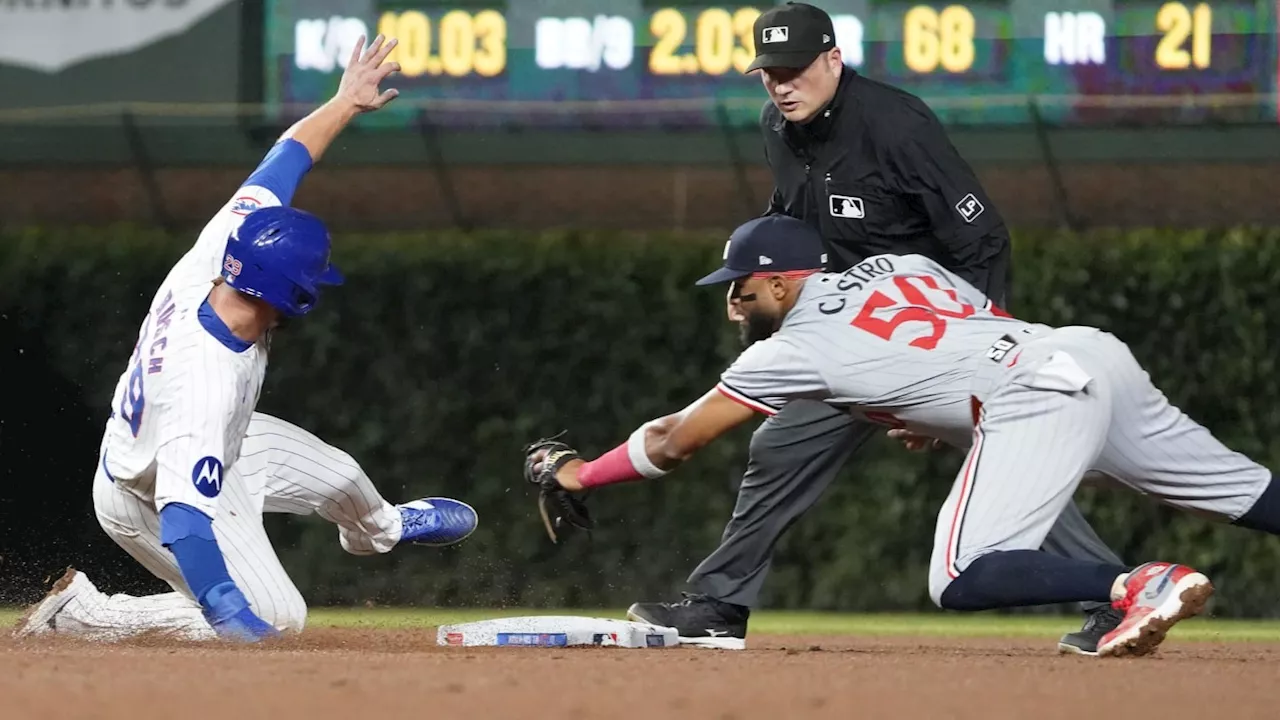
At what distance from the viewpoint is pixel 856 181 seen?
20.7 ft

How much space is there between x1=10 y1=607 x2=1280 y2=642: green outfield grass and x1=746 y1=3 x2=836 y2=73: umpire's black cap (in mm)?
2535

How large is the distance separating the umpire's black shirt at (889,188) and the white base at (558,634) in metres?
1.27

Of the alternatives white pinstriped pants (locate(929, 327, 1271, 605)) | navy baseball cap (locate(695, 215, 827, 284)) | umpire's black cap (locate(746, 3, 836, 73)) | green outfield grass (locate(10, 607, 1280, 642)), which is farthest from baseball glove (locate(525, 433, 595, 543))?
green outfield grass (locate(10, 607, 1280, 642))

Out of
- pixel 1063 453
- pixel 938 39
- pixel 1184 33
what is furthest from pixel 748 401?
pixel 1184 33

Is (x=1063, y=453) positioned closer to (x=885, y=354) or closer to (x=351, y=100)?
(x=885, y=354)

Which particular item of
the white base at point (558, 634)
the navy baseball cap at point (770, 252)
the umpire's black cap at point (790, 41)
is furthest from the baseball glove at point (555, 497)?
the umpire's black cap at point (790, 41)

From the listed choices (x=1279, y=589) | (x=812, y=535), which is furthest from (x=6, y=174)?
(x=1279, y=589)

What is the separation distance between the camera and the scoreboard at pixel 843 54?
11.7 metres

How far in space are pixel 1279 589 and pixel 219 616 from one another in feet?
16.5

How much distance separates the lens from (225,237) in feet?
19.2

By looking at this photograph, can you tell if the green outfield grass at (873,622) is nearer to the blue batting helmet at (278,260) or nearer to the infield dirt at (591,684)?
the infield dirt at (591,684)

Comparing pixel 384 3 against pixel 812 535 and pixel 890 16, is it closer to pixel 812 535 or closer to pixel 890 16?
pixel 890 16

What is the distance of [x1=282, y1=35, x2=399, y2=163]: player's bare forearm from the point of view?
6.24 metres

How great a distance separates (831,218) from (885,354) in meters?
0.91
